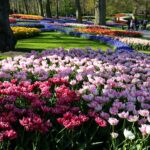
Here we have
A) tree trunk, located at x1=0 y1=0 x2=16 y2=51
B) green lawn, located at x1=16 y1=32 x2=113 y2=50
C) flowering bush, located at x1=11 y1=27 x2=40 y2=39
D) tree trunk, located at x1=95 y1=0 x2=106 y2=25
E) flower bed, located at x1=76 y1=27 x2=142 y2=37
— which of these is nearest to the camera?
tree trunk, located at x1=0 y1=0 x2=16 y2=51

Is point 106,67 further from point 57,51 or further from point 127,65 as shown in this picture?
point 57,51

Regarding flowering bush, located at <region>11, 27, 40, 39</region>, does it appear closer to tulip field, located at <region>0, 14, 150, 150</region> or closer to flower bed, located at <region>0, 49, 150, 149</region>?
tulip field, located at <region>0, 14, 150, 150</region>

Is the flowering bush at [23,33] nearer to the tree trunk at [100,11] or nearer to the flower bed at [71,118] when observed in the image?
the tree trunk at [100,11]

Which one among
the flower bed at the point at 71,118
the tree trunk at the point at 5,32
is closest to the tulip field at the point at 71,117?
the flower bed at the point at 71,118

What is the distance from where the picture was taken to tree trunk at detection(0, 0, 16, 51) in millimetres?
15268

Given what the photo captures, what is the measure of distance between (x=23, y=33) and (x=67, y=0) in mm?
60486

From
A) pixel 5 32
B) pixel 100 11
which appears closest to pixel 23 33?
pixel 5 32

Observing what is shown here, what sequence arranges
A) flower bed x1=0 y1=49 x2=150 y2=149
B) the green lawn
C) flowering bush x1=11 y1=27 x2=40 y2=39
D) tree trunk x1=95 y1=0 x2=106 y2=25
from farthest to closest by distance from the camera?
1. tree trunk x1=95 y1=0 x2=106 y2=25
2. flowering bush x1=11 y1=27 x2=40 y2=39
3. the green lawn
4. flower bed x1=0 y1=49 x2=150 y2=149

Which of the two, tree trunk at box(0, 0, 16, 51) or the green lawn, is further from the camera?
the green lawn

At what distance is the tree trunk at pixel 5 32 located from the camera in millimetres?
15268

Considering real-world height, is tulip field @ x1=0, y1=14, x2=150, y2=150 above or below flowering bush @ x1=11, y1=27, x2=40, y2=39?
above

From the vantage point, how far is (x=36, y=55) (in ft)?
34.4

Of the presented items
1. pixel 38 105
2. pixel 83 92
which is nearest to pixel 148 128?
pixel 38 105

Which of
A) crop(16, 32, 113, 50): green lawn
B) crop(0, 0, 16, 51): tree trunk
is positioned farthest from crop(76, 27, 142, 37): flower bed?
crop(0, 0, 16, 51): tree trunk
